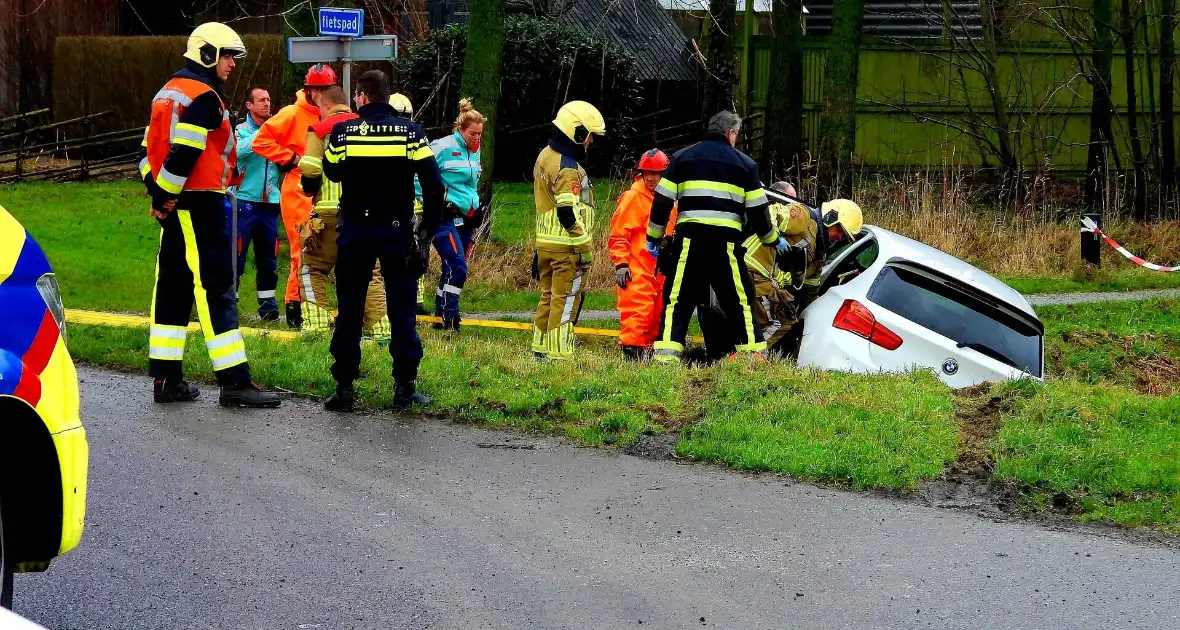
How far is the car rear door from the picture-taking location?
354 inches

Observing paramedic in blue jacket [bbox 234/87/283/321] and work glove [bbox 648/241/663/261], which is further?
paramedic in blue jacket [bbox 234/87/283/321]

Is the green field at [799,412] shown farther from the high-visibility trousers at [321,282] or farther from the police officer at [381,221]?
the high-visibility trousers at [321,282]

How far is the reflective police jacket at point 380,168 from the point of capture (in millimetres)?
8219

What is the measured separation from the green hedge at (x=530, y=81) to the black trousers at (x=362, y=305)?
49.2 feet

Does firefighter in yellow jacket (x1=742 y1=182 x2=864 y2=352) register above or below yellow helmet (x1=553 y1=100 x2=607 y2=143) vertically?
below

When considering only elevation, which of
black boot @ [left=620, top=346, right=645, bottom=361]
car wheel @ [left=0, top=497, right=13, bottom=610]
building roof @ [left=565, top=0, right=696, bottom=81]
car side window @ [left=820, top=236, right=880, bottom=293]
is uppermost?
building roof @ [left=565, top=0, right=696, bottom=81]

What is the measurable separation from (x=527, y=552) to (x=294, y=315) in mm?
6757

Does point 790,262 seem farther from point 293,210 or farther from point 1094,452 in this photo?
point 293,210

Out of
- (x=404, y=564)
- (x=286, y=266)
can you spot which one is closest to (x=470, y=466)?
(x=404, y=564)

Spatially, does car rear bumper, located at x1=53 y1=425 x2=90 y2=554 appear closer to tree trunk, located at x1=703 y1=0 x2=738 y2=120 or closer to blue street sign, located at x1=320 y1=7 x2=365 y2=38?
blue street sign, located at x1=320 y1=7 x2=365 y2=38

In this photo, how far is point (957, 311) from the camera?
9.15 m

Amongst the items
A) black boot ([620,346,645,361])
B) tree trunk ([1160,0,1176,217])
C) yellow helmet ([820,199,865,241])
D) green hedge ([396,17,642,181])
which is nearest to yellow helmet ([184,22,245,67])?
black boot ([620,346,645,361])

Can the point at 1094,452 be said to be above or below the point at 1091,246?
below

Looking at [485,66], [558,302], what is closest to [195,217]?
[558,302]
